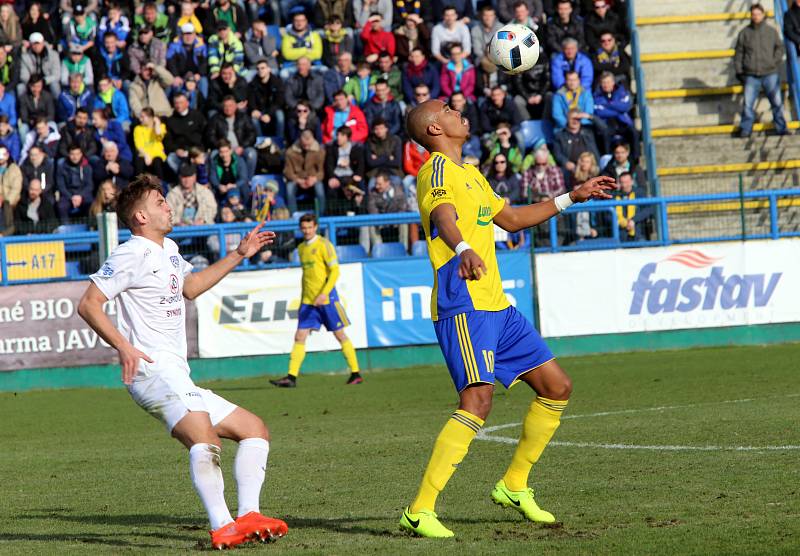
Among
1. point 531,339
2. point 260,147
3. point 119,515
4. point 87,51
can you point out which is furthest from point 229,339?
point 531,339

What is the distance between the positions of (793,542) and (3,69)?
20403 mm

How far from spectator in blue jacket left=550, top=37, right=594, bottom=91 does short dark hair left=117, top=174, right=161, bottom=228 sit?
671 inches

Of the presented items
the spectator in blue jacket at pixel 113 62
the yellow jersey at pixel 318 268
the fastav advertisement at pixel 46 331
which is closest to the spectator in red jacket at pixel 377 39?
the spectator in blue jacket at pixel 113 62

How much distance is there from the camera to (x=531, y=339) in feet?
23.3

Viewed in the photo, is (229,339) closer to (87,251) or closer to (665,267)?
(87,251)

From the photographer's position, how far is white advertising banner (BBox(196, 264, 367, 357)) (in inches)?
745

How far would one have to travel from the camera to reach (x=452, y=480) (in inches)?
342

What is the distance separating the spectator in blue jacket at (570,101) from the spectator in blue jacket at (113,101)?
7432 mm

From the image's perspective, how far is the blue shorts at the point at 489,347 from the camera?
682 centimetres

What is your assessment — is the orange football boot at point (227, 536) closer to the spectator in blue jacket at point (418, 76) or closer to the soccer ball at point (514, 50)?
the soccer ball at point (514, 50)

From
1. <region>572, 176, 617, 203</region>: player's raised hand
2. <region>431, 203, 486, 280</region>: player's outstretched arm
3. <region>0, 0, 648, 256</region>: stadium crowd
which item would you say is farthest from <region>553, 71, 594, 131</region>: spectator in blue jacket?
<region>431, 203, 486, 280</region>: player's outstretched arm

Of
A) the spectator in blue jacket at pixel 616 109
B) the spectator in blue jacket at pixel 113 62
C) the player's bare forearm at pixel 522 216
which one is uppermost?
the spectator in blue jacket at pixel 113 62

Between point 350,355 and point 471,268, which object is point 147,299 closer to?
point 471,268

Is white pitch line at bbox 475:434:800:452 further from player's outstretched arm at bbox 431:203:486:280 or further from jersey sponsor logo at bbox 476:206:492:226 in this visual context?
player's outstretched arm at bbox 431:203:486:280
